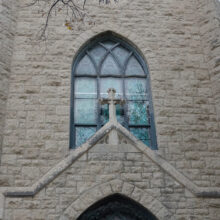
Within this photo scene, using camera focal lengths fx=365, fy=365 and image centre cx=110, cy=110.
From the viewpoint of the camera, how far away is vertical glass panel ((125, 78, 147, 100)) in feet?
28.9

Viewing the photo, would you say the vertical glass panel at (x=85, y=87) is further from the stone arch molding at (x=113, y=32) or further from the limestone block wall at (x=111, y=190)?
the limestone block wall at (x=111, y=190)

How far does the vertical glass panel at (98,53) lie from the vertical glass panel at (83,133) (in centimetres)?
181

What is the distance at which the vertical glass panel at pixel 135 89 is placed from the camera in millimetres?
8797

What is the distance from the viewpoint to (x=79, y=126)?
27.3ft

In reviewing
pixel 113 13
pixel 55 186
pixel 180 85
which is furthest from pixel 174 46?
pixel 55 186

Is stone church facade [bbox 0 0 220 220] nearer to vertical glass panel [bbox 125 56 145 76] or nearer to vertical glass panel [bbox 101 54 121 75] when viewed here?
vertical glass panel [bbox 125 56 145 76]

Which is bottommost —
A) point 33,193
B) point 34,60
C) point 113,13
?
point 33,193

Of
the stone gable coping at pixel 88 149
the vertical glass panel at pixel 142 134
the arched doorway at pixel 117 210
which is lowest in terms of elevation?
the arched doorway at pixel 117 210

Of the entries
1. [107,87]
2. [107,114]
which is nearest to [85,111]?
[107,114]

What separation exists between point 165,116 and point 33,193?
10.9 feet

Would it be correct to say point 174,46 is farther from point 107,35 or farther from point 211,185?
point 211,185

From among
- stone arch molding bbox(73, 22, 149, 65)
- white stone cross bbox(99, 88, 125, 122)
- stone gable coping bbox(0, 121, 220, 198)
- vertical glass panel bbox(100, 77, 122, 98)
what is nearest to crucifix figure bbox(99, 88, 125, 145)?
white stone cross bbox(99, 88, 125, 122)

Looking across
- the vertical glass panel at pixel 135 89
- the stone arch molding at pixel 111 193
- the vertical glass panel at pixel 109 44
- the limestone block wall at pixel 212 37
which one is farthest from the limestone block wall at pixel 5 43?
the limestone block wall at pixel 212 37

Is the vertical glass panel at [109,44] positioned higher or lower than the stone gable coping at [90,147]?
higher
